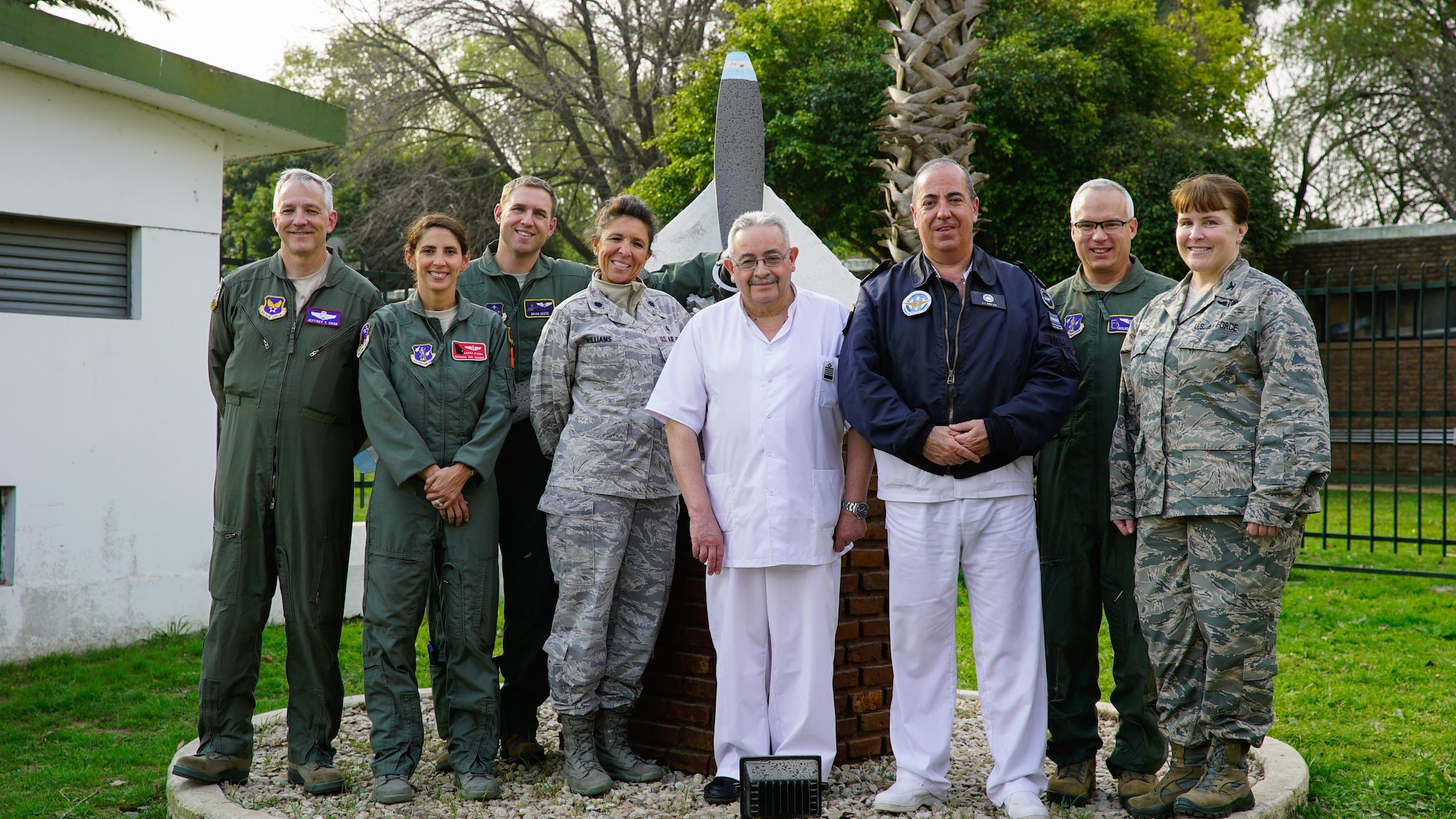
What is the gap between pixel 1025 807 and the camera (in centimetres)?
373

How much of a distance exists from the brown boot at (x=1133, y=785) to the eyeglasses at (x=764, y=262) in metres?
2.25

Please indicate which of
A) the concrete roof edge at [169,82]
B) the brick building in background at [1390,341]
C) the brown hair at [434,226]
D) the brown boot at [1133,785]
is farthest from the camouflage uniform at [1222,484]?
the brick building in background at [1390,341]

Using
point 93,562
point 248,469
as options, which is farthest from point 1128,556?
point 93,562

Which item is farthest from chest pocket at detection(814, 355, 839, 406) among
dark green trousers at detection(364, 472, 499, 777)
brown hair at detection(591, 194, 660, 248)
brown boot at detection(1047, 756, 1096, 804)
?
brown boot at detection(1047, 756, 1096, 804)

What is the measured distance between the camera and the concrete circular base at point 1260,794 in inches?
151

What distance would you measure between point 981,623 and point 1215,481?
2.92ft

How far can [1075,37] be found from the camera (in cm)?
1670

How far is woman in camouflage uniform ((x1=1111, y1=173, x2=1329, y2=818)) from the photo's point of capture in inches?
139

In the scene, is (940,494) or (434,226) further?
(434,226)

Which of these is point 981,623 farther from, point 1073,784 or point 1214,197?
point 1214,197

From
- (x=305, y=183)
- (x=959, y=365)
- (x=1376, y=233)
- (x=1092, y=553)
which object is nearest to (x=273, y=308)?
(x=305, y=183)

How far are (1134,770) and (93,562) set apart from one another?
236 inches

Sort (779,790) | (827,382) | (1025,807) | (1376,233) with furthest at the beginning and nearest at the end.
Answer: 1. (1376,233)
2. (827,382)
3. (1025,807)
4. (779,790)

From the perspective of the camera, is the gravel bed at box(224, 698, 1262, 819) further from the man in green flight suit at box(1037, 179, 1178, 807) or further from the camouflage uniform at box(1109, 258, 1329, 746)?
the camouflage uniform at box(1109, 258, 1329, 746)
